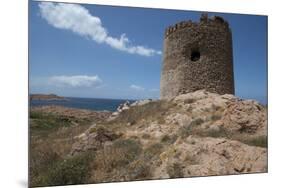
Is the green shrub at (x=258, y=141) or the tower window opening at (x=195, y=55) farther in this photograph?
the tower window opening at (x=195, y=55)

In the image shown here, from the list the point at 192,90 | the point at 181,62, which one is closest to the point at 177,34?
the point at 181,62

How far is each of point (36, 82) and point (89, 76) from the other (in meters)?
0.82

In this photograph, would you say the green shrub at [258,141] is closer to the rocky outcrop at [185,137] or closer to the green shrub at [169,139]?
the rocky outcrop at [185,137]

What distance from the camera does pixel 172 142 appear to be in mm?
6922

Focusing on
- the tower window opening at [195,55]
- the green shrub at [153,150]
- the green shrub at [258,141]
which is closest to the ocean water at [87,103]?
the green shrub at [153,150]

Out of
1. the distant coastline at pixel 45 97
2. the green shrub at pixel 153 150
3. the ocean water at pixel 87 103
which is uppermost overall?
the distant coastline at pixel 45 97

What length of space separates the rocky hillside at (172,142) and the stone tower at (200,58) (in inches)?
8.4

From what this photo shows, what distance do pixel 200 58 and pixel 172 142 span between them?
6.02ft

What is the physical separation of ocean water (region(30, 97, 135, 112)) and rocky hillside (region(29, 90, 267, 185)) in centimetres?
18

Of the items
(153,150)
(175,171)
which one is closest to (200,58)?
(153,150)

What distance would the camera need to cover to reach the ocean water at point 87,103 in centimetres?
601

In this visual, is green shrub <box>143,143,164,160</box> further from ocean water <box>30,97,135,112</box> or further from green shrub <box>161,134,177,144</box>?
ocean water <box>30,97,135,112</box>

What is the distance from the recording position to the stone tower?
752 centimetres
